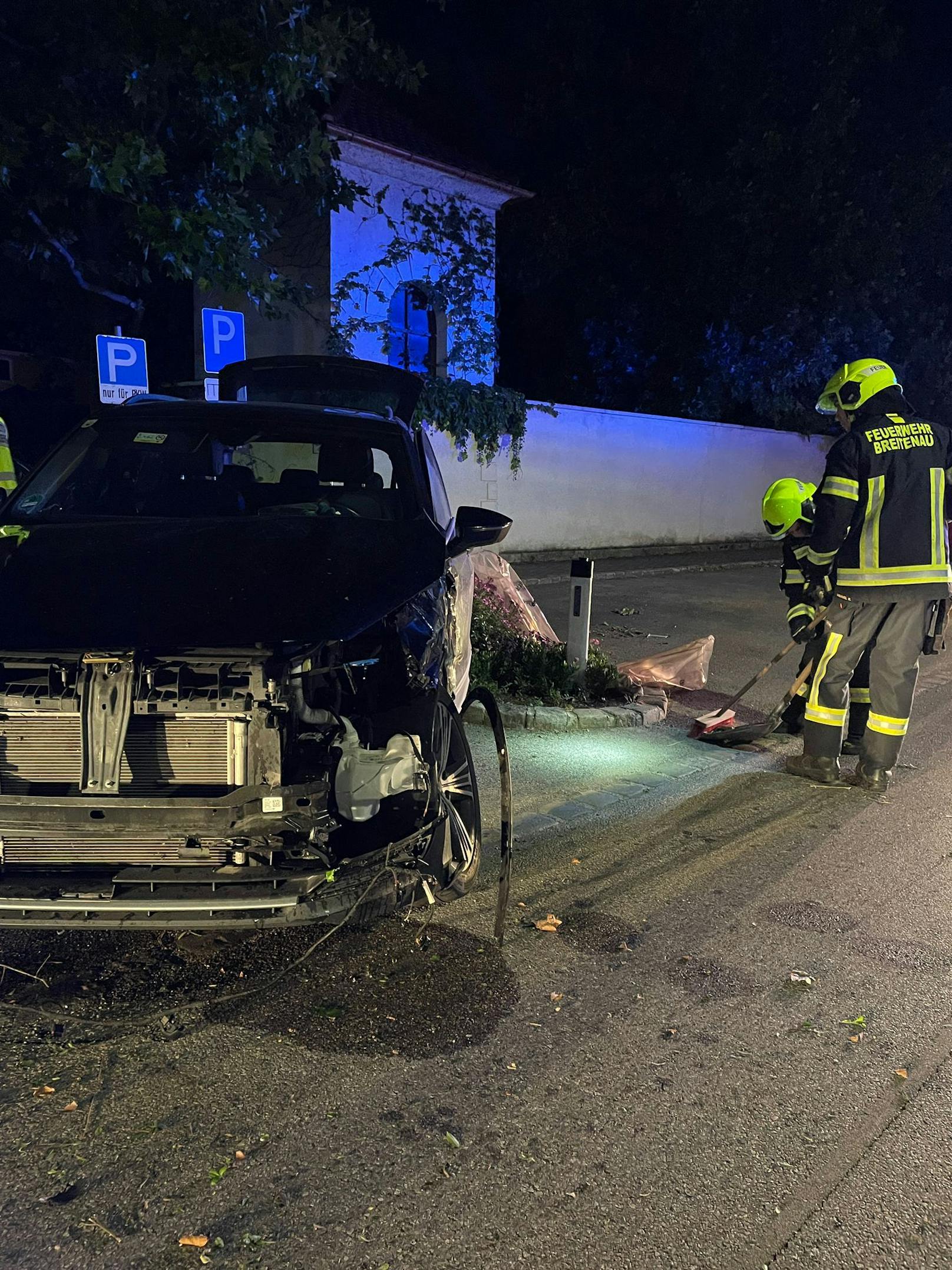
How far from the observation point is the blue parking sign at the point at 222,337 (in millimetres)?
9312

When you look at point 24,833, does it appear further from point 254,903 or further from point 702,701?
point 702,701

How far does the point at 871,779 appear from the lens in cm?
541

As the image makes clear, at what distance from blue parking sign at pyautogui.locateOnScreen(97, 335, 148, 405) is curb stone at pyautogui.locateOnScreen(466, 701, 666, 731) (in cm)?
440

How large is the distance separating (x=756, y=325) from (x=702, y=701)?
1724cm

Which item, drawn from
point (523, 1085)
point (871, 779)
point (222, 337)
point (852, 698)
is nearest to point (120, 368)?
point (222, 337)

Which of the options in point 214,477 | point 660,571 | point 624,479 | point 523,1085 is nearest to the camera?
point 523,1085

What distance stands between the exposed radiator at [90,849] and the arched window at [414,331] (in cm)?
1404

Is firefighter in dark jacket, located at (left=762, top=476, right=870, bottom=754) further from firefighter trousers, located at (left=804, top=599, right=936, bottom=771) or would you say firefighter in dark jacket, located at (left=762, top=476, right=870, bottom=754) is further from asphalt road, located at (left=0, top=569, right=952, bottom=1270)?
asphalt road, located at (left=0, top=569, right=952, bottom=1270)

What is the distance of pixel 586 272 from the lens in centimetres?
2383

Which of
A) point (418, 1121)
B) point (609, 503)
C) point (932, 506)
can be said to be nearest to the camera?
point (418, 1121)

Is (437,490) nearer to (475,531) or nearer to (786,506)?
(475,531)

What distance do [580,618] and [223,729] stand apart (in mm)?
4337

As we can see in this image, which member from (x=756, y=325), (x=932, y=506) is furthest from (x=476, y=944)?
(x=756, y=325)

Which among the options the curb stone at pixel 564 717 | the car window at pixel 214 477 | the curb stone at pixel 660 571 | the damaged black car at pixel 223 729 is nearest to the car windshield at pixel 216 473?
the car window at pixel 214 477
